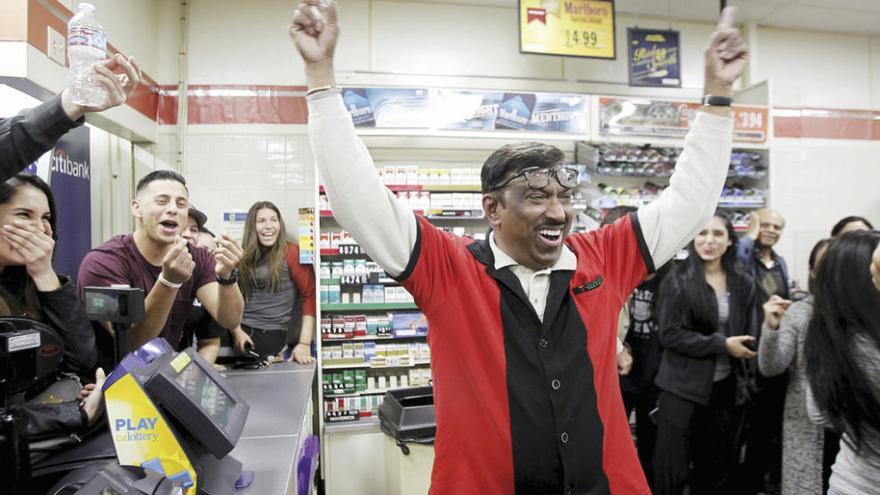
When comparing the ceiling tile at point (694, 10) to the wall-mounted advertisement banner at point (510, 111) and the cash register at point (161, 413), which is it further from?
the cash register at point (161, 413)

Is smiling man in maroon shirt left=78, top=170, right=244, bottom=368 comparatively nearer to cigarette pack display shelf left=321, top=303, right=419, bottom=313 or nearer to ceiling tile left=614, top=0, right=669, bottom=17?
cigarette pack display shelf left=321, top=303, right=419, bottom=313

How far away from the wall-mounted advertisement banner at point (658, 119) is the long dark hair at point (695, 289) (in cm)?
159

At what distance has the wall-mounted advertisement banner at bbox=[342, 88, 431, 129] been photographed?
3934mm

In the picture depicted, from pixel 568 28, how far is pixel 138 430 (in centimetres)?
465

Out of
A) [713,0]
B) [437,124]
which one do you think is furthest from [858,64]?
[437,124]

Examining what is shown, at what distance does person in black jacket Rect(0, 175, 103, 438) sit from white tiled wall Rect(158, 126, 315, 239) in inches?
119

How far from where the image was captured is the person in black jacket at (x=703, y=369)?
110 inches

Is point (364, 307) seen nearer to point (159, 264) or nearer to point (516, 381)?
point (159, 264)

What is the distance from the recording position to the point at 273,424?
2.09 m

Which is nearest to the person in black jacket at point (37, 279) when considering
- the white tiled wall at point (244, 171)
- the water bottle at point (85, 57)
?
the water bottle at point (85, 57)

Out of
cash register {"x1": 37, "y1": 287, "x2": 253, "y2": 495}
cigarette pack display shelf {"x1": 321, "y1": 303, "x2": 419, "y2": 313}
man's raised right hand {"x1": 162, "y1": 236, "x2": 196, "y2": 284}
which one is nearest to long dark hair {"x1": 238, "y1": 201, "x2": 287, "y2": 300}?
cigarette pack display shelf {"x1": 321, "y1": 303, "x2": 419, "y2": 313}

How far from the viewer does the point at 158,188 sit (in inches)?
86.0

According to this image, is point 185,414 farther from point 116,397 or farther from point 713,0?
point 713,0

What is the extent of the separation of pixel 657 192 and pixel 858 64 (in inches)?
142
